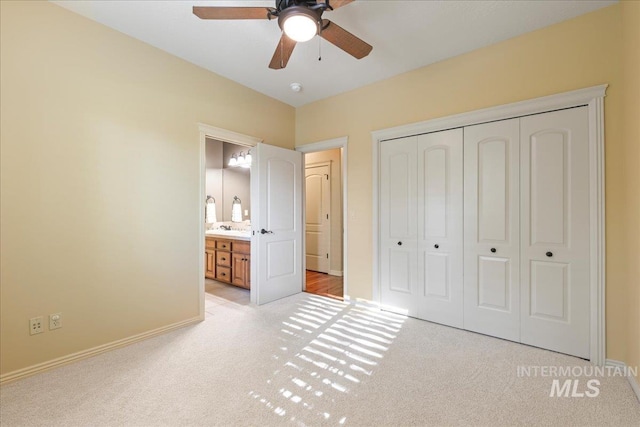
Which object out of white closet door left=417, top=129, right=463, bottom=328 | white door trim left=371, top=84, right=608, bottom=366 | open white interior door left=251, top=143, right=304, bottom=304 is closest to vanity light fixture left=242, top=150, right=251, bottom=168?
open white interior door left=251, top=143, right=304, bottom=304

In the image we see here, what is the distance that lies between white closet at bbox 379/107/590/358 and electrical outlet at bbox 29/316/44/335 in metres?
3.14

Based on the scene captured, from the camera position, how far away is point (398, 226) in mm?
3299

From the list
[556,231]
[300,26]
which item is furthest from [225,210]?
[556,231]

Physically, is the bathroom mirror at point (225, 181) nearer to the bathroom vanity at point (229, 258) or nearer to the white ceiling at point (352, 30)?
the bathroom vanity at point (229, 258)

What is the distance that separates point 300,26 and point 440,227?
2290mm

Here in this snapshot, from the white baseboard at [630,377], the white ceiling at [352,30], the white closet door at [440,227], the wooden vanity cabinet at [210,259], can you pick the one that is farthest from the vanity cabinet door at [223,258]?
the white baseboard at [630,377]

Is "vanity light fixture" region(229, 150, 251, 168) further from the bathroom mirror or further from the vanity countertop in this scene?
the vanity countertop

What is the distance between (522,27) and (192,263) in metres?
3.86

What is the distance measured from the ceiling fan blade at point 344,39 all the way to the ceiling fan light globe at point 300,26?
134 mm

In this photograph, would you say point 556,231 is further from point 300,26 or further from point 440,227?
point 300,26

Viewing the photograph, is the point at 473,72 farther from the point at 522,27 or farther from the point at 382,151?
the point at 382,151

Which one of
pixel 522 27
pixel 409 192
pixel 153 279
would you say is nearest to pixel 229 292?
pixel 153 279

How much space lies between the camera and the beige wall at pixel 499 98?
2148 millimetres

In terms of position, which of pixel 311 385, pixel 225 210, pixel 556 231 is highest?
pixel 225 210
